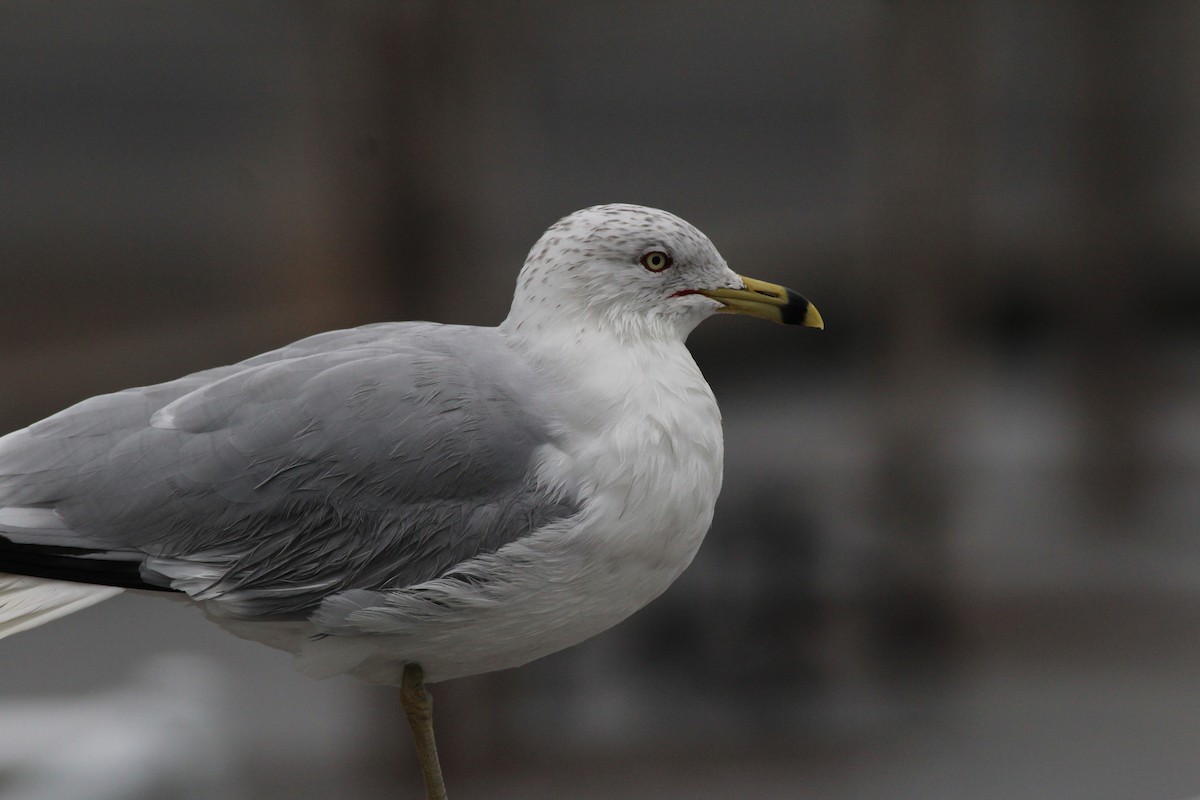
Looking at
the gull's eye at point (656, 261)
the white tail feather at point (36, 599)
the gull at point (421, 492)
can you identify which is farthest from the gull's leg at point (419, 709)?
the gull's eye at point (656, 261)

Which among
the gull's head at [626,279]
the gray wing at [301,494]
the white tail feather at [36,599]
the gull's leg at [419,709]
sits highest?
the gull's head at [626,279]

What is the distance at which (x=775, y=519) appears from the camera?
2588 millimetres

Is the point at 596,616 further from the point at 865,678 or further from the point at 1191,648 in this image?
the point at 1191,648

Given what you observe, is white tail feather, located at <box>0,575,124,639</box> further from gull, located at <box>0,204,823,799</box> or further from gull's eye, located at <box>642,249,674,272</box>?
gull's eye, located at <box>642,249,674,272</box>

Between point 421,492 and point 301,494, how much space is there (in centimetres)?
7

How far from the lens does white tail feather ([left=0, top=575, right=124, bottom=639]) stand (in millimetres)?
825

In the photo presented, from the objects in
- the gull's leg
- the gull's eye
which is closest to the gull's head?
the gull's eye

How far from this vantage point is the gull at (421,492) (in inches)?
32.5

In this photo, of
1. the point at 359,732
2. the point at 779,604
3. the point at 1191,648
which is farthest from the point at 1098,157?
the point at 359,732

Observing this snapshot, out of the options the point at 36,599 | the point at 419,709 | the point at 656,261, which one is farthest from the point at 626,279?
the point at 36,599

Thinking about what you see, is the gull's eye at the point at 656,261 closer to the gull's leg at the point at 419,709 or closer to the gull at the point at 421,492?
the gull at the point at 421,492

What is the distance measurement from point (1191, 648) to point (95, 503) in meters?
2.43

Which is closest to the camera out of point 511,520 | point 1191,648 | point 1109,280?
point 511,520

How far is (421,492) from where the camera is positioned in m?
0.84
